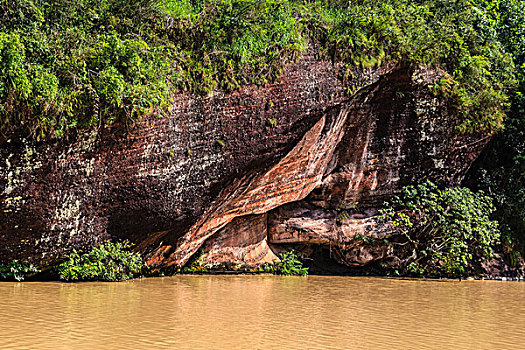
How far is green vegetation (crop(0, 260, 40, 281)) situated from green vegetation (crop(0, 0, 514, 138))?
8.03 feet

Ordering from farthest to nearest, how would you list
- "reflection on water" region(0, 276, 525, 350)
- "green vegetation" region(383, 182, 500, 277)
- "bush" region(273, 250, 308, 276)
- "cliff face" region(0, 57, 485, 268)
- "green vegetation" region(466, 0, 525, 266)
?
"green vegetation" region(466, 0, 525, 266)
"bush" region(273, 250, 308, 276)
"green vegetation" region(383, 182, 500, 277)
"cliff face" region(0, 57, 485, 268)
"reflection on water" region(0, 276, 525, 350)

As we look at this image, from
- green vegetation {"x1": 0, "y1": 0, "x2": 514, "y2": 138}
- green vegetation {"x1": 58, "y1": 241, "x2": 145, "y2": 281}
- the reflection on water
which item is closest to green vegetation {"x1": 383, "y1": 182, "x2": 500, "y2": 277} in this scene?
green vegetation {"x1": 0, "y1": 0, "x2": 514, "y2": 138}

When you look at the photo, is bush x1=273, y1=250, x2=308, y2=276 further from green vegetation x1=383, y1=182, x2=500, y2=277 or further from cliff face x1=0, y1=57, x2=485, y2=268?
green vegetation x1=383, y1=182, x2=500, y2=277

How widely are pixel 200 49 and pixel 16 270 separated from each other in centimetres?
583

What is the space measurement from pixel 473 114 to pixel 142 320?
10534 mm

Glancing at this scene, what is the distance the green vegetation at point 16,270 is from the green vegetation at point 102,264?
1.72 ft

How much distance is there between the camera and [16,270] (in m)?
9.44

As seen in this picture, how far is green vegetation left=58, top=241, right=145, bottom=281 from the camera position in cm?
966

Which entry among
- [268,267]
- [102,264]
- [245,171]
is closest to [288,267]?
[268,267]

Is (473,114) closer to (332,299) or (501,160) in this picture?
(501,160)

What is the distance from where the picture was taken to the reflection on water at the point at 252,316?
5.11 m

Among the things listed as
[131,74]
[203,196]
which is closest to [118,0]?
[131,74]

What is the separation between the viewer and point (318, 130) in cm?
1189

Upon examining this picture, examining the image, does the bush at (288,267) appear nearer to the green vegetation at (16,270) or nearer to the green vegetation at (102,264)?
the green vegetation at (102,264)
